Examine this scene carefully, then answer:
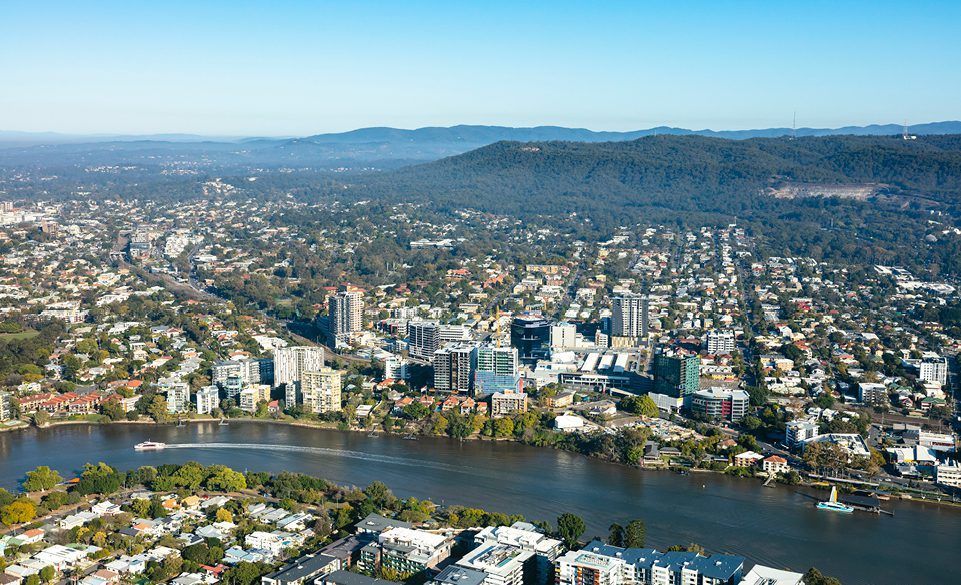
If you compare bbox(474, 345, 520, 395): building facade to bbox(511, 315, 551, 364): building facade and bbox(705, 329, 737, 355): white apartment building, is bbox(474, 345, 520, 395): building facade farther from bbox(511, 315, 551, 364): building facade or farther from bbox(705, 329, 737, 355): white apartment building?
bbox(705, 329, 737, 355): white apartment building

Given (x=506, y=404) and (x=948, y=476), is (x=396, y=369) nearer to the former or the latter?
(x=506, y=404)

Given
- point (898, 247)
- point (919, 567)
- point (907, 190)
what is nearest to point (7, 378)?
point (919, 567)

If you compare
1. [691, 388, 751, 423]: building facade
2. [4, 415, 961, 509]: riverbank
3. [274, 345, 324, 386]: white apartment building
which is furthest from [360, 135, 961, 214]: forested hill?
[4, 415, 961, 509]: riverbank

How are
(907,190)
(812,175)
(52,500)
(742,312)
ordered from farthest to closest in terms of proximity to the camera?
(812,175)
(907,190)
(742,312)
(52,500)

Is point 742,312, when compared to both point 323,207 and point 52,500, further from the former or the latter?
point 323,207

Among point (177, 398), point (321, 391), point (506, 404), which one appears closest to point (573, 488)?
point (506, 404)

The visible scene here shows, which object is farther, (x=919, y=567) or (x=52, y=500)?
(x=52, y=500)
